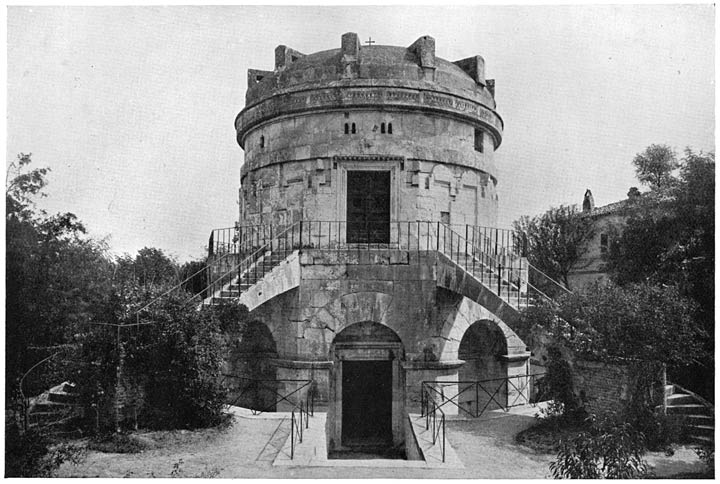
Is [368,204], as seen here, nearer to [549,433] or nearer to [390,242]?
[390,242]

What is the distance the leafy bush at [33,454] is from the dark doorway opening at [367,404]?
23.0ft

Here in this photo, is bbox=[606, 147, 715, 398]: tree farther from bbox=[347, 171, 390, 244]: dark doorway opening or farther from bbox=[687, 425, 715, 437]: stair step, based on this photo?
bbox=[347, 171, 390, 244]: dark doorway opening

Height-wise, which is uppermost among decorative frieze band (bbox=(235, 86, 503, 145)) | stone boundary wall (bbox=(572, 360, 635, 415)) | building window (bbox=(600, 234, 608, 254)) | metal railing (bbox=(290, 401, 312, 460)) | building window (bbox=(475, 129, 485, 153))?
decorative frieze band (bbox=(235, 86, 503, 145))

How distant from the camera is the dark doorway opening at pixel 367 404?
51.6 feet

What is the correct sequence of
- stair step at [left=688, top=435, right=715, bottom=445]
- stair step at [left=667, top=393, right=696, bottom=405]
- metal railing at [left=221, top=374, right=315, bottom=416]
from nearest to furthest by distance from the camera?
1. stair step at [left=688, top=435, right=715, bottom=445]
2. stair step at [left=667, top=393, right=696, bottom=405]
3. metal railing at [left=221, top=374, right=315, bottom=416]

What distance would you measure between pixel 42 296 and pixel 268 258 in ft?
18.2

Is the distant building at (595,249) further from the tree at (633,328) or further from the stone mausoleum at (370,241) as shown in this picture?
the tree at (633,328)

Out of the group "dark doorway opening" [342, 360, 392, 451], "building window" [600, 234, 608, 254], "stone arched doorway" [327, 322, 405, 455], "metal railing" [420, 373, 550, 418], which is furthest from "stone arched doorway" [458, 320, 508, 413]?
"building window" [600, 234, 608, 254]

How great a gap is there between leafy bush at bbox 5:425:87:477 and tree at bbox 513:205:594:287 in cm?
2928

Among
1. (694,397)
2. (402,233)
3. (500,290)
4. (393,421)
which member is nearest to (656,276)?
(694,397)

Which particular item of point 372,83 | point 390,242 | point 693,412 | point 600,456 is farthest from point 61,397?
point 693,412

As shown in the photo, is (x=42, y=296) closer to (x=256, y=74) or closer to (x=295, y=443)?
(x=295, y=443)

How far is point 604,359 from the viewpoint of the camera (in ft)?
37.5

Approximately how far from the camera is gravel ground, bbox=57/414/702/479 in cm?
973
